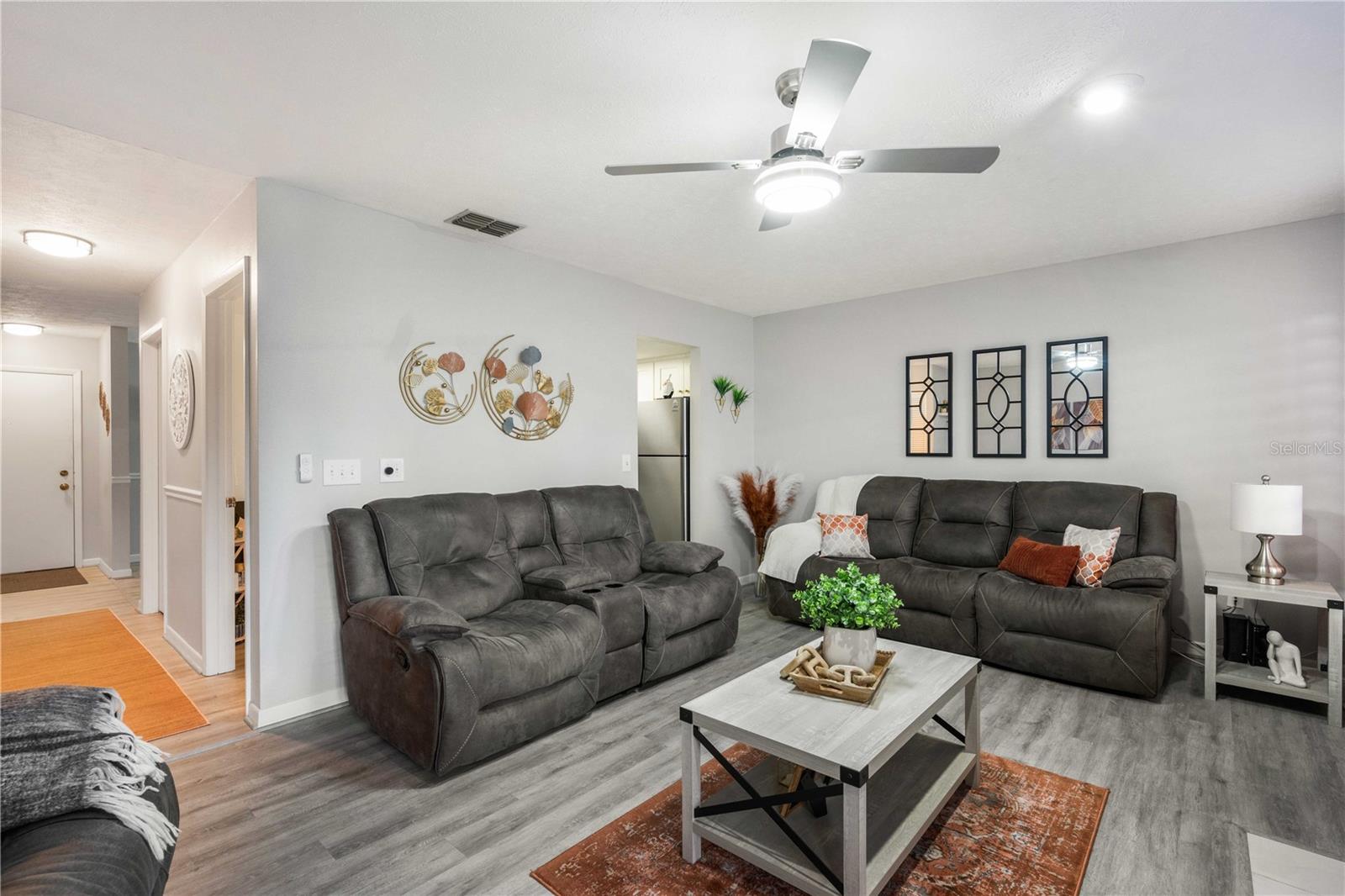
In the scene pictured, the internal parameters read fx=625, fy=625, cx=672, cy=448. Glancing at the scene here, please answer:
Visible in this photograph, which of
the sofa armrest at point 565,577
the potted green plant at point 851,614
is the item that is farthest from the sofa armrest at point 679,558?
the potted green plant at point 851,614

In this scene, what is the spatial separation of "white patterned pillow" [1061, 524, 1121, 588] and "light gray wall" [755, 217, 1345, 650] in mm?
631

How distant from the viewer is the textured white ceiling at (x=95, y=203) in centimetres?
265

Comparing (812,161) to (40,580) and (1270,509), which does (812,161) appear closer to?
(1270,509)

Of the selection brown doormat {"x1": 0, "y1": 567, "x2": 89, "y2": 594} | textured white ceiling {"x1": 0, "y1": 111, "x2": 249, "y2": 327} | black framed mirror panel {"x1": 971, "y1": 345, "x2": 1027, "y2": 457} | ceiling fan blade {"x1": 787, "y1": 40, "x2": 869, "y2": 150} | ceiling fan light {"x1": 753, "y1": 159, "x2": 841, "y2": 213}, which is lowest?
brown doormat {"x1": 0, "y1": 567, "x2": 89, "y2": 594}

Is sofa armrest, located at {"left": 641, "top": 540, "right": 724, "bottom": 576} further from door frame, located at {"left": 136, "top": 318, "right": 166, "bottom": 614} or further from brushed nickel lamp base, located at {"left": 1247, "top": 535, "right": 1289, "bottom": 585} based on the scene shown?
door frame, located at {"left": 136, "top": 318, "right": 166, "bottom": 614}

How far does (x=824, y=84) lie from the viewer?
1698 mm

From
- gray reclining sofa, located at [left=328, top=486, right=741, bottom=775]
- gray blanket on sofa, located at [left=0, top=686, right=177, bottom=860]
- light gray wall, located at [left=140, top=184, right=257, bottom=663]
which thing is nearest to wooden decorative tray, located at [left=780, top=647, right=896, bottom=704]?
gray reclining sofa, located at [left=328, top=486, right=741, bottom=775]

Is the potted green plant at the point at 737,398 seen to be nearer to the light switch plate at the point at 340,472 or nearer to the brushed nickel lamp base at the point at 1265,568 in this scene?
the light switch plate at the point at 340,472

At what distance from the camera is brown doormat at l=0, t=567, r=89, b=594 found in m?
5.79

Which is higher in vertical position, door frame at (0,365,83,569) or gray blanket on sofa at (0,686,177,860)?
door frame at (0,365,83,569)

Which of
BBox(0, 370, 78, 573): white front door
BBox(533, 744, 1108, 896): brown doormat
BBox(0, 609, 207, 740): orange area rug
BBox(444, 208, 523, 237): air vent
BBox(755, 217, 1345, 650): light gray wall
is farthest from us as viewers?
BBox(0, 370, 78, 573): white front door

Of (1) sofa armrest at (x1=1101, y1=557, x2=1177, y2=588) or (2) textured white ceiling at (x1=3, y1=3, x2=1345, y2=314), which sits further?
(1) sofa armrest at (x1=1101, y1=557, x2=1177, y2=588)

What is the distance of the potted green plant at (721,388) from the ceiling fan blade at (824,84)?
138 inches

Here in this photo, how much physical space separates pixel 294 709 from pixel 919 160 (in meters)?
3.51
